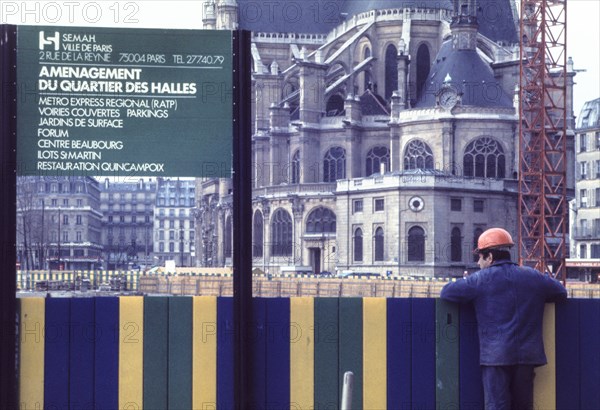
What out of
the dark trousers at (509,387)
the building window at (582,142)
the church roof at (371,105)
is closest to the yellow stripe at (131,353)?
the dark trousers at (509,387)

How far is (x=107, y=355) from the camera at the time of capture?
8172 millimetres

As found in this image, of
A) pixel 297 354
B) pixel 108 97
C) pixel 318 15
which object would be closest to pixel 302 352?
pixel 297 354

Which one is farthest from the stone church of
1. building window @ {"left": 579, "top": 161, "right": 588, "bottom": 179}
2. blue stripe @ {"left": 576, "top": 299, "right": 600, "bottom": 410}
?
blue stripe @ {"left": 576, "top": 299, "right": 600, "bottom": 410}

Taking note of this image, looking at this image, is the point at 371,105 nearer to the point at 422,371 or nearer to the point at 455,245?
the point at 455,245

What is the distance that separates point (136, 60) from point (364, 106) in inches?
2978

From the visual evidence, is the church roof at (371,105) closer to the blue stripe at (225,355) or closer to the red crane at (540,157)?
the red crane at (540,157)

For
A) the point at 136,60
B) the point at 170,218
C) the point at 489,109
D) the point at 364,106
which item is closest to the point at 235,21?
the point at 364,106

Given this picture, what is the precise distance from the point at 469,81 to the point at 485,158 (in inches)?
236

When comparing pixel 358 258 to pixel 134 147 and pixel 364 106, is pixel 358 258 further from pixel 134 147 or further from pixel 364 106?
pixel 134 147

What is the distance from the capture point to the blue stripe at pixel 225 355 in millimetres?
8219

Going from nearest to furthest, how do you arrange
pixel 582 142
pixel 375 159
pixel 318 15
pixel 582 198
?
pixel 375 159 < pixel 582 198 < pixel 582 142 < pixel 318 15

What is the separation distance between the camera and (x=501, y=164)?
74312mm

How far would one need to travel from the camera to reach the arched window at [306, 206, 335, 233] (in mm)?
77062

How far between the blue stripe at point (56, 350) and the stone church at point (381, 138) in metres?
60.9
